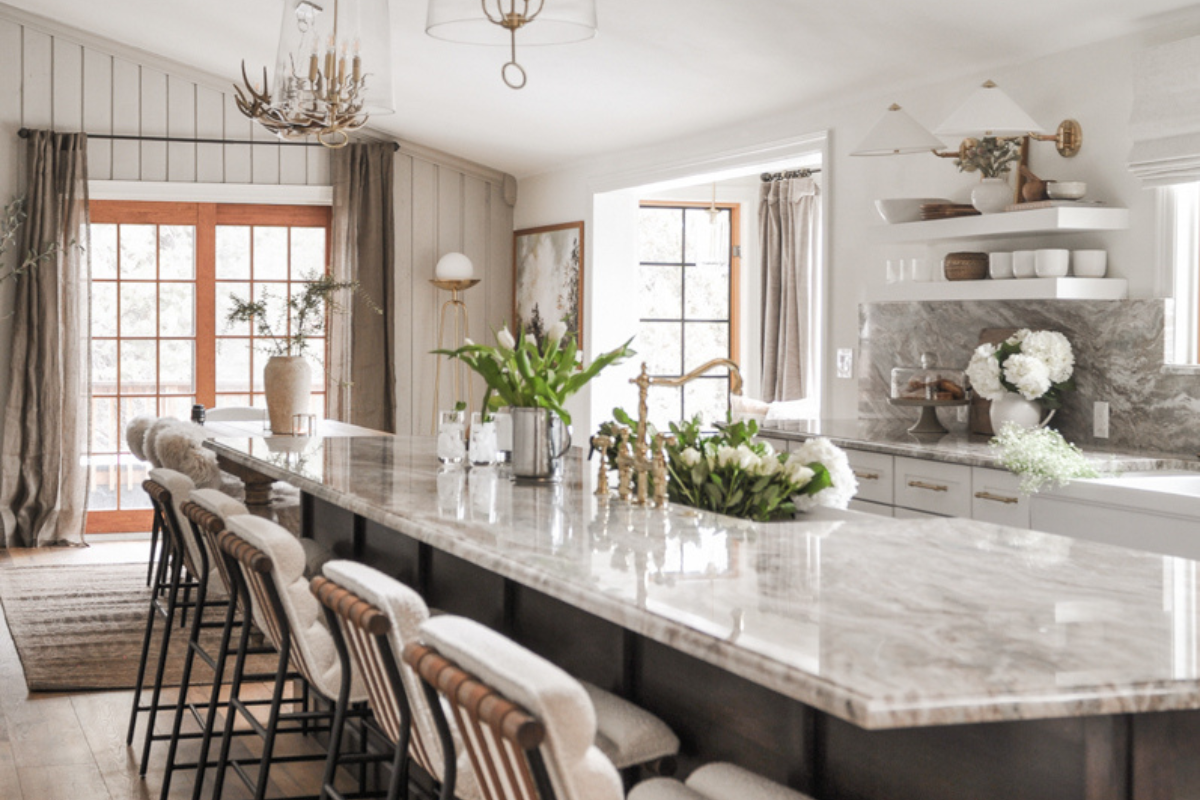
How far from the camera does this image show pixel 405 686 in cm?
210

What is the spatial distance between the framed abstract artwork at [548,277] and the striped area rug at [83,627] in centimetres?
271

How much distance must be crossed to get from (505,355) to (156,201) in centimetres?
574

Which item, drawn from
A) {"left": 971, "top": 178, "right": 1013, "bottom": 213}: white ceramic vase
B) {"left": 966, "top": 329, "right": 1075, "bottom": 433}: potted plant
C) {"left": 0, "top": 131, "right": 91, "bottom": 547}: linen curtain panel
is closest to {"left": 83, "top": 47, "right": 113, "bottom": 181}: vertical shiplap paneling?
{"left": 0, "top": 131, "right": 91, "bottom": 547}: linen curtain panel

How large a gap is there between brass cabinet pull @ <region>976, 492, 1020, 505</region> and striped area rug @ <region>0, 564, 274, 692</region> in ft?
9.46

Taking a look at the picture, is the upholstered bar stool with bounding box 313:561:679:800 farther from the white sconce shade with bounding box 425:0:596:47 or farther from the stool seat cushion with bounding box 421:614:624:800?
the white sconce shade with bounding box 425:0:596:47

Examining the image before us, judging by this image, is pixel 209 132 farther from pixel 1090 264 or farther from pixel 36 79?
pixel 1090 264

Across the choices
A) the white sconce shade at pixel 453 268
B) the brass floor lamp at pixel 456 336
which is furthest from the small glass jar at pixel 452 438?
the brass floor lamp at pixel 456 336

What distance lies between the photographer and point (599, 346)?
7852 mm

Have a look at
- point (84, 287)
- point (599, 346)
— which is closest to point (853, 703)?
point (599, 346)

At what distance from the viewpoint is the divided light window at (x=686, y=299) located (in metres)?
9.23

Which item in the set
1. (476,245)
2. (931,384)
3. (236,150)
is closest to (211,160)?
(236,150)

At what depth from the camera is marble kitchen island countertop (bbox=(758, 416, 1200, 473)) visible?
13.1 ft

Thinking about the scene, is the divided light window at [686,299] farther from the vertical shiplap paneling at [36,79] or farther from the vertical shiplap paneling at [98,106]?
the vertical shiplap paneling at [36,79]

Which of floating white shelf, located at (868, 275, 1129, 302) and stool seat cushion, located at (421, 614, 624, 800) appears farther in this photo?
floating white shelf, located at (868, 275, 1129, 302)
